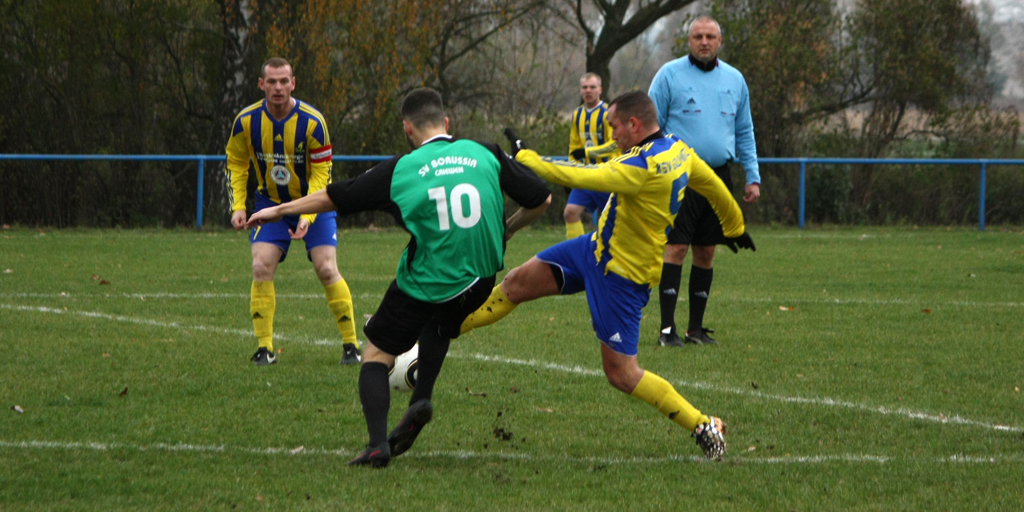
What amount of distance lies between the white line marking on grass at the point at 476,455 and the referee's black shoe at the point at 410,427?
135mm

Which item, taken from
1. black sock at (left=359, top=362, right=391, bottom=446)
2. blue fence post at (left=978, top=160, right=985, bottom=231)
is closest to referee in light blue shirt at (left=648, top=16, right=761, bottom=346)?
black sock at (left=359, top=362, right=391, bottom=446)

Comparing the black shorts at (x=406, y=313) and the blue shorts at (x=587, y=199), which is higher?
the blue shorts at (x=587, y=199)

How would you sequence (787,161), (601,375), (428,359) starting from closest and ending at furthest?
(428,359), (601,375), (787,161)

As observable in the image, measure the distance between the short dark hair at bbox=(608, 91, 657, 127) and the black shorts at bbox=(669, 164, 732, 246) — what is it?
7.88ft

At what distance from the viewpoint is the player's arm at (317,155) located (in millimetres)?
6684

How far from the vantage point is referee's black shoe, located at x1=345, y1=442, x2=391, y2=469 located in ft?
13.7

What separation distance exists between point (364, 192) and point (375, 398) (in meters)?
0.85

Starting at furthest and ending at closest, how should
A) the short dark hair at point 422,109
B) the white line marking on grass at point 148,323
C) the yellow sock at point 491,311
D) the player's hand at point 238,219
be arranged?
1. the white line marking on grass at point 148,323
2. the player's hand at point 238,219
3. the yellow sock at point 491,311
4. the short dark hair at point 422,109

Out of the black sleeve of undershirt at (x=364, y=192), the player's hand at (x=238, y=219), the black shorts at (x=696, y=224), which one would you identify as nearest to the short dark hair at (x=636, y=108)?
the black sleeve of undershirt at (x=364, y=192)

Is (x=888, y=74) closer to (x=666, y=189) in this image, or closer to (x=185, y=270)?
(x=185, y=270)

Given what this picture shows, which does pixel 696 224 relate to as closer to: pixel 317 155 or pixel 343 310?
pixel 343 310

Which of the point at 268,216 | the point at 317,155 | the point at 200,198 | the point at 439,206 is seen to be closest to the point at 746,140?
the point at 317,155

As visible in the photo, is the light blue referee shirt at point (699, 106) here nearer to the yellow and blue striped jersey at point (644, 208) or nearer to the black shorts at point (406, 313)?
the yellow and blue striped jersey at point (644, 208)

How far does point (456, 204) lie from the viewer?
420 cm
